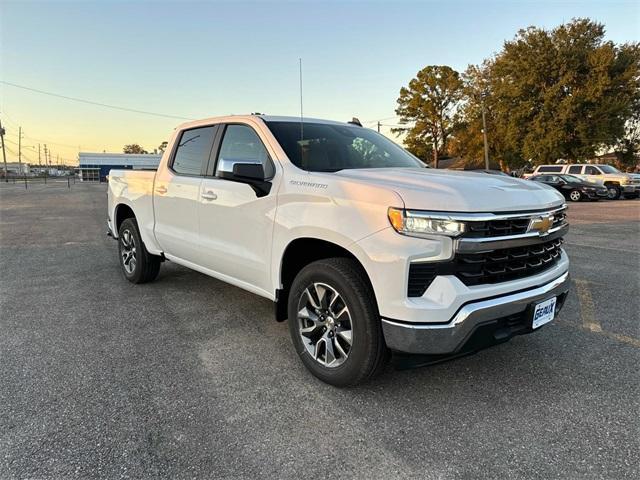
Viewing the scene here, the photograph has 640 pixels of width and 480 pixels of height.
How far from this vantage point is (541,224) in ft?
9.42

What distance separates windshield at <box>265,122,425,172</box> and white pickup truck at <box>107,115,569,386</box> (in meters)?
0.01

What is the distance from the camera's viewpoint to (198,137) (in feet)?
14.9

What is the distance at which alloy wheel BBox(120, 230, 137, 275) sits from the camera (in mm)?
5629

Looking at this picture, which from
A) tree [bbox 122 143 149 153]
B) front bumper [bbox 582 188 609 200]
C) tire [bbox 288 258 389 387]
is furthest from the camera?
tree [bbox 122 143 149 153]

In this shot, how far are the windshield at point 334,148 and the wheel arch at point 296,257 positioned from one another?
578 mm

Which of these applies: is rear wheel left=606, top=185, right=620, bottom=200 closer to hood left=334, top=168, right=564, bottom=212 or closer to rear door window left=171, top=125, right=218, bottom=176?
hood left=334, top=168, right=564, bottom=212

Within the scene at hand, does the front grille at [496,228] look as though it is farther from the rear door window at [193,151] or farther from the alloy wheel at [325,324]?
the rear door window at [193,151]

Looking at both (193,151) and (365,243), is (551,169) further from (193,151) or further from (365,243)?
(365,243)

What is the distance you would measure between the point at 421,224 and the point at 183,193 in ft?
9.01

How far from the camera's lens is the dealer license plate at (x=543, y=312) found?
2838 millimetres


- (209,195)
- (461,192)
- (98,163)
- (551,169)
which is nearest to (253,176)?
(209,195)

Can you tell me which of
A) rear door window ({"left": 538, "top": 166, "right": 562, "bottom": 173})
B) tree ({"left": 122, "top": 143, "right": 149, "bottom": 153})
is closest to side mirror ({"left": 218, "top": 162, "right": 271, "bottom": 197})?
rear door window ({"left": 538, "top": 166, "right": 562, "bottom": 173})

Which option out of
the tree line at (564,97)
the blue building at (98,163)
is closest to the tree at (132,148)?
the blue building at (98,163)

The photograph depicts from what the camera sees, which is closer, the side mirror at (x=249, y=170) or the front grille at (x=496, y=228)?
the front grille at (x=496, y=228)
